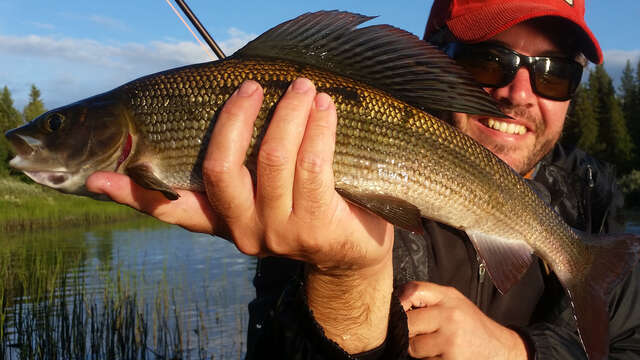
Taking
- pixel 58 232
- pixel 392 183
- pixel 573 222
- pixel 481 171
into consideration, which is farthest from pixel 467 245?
pixel 58 232

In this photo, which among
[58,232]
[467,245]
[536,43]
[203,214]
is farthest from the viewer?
[58,232]

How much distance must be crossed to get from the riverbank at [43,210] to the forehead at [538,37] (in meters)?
23.5

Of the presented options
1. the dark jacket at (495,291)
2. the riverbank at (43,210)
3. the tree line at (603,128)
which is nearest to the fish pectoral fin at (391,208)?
the dark jacket at (495,291)

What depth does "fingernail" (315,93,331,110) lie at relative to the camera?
6.42 ft

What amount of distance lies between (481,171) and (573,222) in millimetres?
1533

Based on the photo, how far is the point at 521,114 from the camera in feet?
11.5

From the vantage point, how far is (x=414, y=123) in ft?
7.14

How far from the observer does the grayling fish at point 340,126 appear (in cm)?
209

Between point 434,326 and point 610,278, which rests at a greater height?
point 610,278

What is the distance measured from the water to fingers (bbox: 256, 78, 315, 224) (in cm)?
549

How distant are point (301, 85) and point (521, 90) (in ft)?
6.85

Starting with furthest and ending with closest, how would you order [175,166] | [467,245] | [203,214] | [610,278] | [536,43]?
[536,43]
[467,245]
[610,278]
[203,214]
[175,166]

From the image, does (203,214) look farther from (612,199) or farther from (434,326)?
(612,199)

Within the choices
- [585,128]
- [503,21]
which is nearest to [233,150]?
[503,21]
